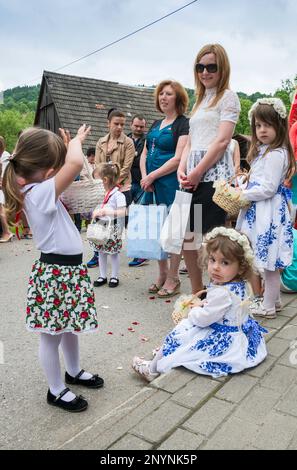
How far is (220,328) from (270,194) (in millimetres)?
1284

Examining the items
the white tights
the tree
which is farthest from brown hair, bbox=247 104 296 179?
the tree

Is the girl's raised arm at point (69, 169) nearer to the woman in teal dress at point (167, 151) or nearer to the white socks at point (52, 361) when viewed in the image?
the white socks at point (52, 361)

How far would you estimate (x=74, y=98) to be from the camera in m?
24.3

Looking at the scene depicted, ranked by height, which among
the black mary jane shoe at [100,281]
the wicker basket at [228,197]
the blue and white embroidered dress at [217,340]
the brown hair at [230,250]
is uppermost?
the wicker basket at [228,197]

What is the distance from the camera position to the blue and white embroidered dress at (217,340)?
2.61 m

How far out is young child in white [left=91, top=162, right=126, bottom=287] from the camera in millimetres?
5125

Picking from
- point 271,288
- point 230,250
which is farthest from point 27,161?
point 271,288

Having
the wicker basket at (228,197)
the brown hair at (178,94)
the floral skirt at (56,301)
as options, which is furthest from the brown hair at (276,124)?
the floral skirt at (56,301)

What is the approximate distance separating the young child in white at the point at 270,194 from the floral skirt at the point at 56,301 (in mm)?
1625

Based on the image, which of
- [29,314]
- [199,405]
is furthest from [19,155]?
[199,405]

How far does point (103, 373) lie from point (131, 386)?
0.28 m

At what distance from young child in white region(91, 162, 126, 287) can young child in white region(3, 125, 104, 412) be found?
2.55 m

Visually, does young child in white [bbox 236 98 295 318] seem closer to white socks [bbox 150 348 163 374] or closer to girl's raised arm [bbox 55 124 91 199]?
white socks [bbox 150 348 163 374]
